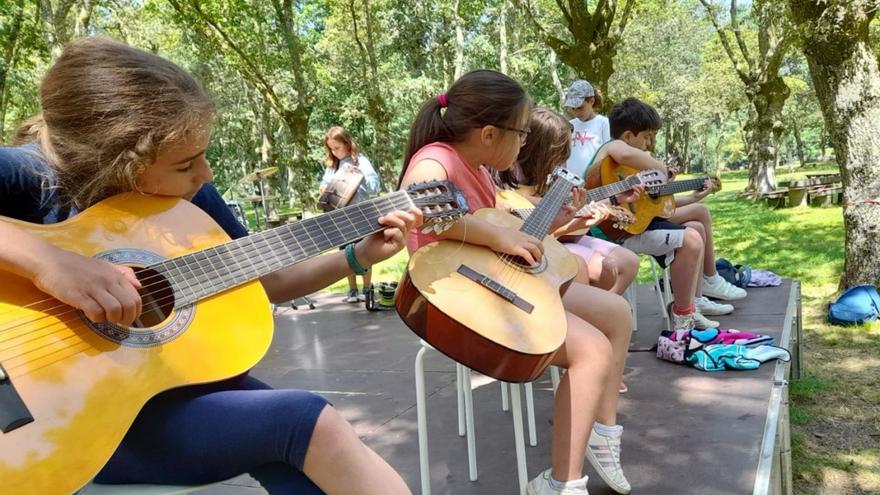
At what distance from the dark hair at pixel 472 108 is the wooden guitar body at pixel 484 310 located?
501 millimetres

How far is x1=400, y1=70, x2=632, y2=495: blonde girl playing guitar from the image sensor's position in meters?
2.05

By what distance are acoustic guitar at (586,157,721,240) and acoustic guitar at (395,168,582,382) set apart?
1.80 metres

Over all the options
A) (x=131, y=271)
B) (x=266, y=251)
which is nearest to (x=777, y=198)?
(x=266, y=251)

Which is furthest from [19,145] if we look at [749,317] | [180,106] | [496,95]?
[749,317]

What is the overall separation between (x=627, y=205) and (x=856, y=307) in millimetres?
2325

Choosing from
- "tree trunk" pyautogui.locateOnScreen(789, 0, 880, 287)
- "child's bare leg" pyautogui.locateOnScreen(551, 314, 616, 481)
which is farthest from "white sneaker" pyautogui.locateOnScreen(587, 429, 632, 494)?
"tree trunk" pyautogui.locateOnScreen(789, 0, 880, 287)

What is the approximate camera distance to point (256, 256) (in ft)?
5.27

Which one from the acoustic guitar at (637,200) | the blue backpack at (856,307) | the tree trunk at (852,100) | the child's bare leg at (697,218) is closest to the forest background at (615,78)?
the tree trunk at (852,100)

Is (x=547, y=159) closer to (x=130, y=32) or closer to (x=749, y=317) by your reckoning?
(x=749, y=317)

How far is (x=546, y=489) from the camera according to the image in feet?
6.71

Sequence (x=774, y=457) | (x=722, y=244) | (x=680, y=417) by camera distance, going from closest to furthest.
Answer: (x=774, y=457) → (x=680, y=417) → (x=722, y=244)

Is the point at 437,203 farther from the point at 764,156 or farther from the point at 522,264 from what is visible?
the point at 764,156

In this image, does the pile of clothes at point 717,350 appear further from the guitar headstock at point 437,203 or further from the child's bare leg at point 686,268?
the guitar headstock at point 437,203

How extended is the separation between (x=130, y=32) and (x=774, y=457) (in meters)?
22.3
